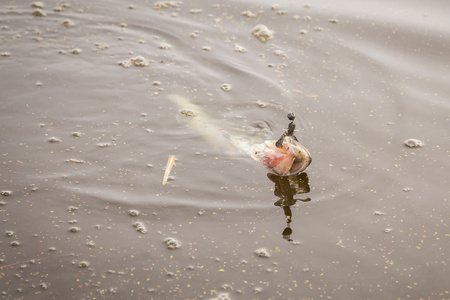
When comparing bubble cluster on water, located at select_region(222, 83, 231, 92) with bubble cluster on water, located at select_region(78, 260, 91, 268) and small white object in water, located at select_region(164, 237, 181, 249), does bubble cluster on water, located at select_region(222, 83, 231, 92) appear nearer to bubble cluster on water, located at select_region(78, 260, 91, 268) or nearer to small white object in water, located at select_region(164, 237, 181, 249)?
small white object in water, located at select_region(164, 237, 181, 249)

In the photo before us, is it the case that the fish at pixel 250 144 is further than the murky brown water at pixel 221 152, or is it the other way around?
the fish at pixel 250 144

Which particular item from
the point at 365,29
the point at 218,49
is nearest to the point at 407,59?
the point at 365,29

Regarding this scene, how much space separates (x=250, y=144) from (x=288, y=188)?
0.50 metres

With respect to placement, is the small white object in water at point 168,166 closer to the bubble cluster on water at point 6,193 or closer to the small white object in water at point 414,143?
the bubble cluster on water at point 6,193

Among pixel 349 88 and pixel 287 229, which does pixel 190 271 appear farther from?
pixel 349 88

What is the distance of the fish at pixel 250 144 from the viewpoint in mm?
3266

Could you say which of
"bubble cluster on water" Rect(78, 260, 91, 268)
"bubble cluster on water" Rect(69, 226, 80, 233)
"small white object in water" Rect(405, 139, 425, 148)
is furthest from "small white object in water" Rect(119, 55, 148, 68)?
"small white object in water" Rect(405, 139, 425, 148)

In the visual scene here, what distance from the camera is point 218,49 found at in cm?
457

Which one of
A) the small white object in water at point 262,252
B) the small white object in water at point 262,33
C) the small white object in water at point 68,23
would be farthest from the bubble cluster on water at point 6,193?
the small white object in water at point 262,33

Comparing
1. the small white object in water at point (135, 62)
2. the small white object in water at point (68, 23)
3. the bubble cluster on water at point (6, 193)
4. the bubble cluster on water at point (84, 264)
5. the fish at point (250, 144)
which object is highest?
the small white object in water at point (68, 23)

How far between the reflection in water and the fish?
0.04 m

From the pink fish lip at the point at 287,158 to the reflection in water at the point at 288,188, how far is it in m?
0.04

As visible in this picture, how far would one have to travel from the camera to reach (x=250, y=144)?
3566 millimetres

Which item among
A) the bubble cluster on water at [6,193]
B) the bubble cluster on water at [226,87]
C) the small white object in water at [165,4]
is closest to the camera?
the bubble cluster on water at [6,193]
